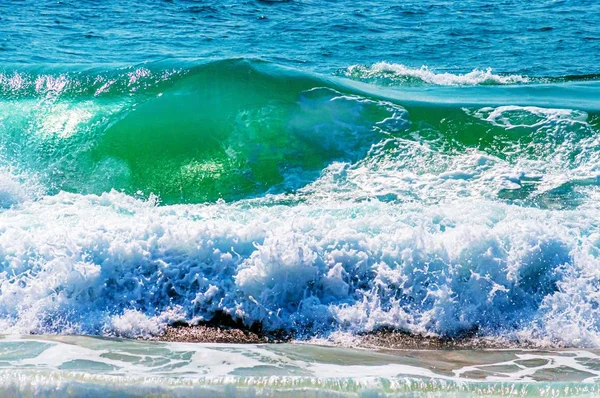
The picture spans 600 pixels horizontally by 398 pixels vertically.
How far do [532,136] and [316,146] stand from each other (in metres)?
2.61

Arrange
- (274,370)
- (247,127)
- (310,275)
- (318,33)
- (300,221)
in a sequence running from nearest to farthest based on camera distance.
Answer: (274,370) → (310,275) → (300,221) → (247,127) → (318,33)

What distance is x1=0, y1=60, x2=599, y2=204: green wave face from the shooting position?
926 cm

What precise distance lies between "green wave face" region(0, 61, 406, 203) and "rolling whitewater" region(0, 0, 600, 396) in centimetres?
3

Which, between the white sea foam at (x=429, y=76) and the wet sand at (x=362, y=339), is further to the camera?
the white sea foam at (x=429, y=76)

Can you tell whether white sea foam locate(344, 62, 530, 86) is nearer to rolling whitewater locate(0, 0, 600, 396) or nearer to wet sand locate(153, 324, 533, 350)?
rolling whitewater locate(0, 0, 600, 396)

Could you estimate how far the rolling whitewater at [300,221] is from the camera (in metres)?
5.55

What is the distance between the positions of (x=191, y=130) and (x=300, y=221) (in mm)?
3604

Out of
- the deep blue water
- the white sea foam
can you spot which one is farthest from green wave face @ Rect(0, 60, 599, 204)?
the deep blue water

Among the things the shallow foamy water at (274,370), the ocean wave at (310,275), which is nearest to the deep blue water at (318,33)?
the ocean wave at (310,275)

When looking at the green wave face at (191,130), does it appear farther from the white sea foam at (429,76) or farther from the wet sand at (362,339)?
the wet sand at (362,339)

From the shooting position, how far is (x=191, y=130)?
33.7ft

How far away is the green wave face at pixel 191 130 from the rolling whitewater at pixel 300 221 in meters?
0.03

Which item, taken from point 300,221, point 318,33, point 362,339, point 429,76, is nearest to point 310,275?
Result: point 300,221

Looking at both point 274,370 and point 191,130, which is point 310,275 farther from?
point 191,130
